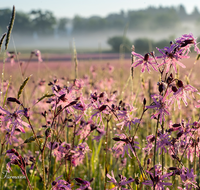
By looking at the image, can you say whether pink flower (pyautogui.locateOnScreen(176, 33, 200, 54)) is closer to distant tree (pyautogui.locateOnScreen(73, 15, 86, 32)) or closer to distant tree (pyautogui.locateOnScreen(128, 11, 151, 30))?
distant tree (pyautogui.locateOnScreen(73, 15, 86, 32))

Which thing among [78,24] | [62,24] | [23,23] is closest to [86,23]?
[78,24]

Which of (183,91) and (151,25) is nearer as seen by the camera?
(183,91)

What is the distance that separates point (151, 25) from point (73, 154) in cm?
12286

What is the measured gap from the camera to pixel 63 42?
119750mm

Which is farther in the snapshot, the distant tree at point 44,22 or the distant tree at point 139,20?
the distant tree at point 139,20

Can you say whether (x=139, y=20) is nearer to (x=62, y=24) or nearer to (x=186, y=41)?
(x=62, y=24)

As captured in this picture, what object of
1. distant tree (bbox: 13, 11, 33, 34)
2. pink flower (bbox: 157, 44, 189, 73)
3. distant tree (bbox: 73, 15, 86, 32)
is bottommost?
pink flower (bbox: 157, 44, 189, 73)

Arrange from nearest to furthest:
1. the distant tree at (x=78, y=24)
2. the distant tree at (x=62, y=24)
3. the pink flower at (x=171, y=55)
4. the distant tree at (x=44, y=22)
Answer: the pink flower at (x=171, y=55)
the distant tree at (x=44, y=22)
the distant tree at (x=62, y=24)
the distant tree at (x=78, y=24)

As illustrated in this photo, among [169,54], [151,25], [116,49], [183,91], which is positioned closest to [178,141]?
[183,91]

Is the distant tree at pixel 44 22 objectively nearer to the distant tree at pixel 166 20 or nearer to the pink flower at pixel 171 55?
the distant tree at pixel 166 20

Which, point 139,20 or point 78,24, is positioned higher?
point 139,20

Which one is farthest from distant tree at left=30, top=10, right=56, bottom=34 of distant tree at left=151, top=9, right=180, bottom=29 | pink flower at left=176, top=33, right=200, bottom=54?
pink flower at left=176, top=33, right=200, bottom=54

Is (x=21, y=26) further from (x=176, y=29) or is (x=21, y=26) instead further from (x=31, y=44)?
(x=176, y=29)

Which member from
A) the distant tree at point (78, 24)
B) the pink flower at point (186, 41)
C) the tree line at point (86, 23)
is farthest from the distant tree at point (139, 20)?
the pink flower at point (186, 41)
